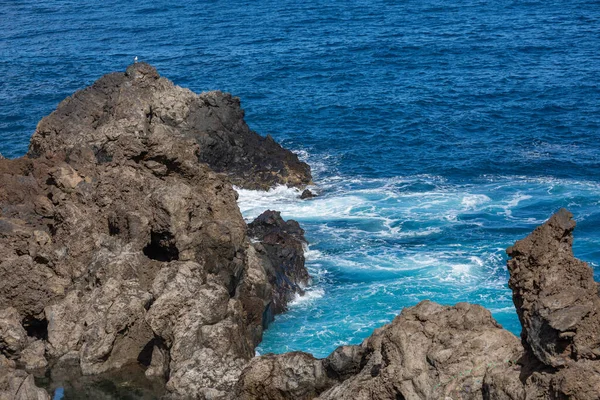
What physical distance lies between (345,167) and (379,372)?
137 feet

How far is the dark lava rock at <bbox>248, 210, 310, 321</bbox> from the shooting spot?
130 ft

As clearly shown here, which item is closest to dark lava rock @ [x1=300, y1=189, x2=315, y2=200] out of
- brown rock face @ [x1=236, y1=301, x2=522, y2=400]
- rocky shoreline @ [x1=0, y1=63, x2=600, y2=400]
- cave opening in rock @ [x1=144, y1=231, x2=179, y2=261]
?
rocky shoreline @ [x1=0, y1=63, x2=600, y2=400]

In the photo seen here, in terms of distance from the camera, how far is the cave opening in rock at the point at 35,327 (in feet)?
102

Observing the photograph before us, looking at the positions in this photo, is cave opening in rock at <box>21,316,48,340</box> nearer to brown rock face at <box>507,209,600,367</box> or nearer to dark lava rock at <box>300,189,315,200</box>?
brown rock face at <box>507,209,600,367</box>

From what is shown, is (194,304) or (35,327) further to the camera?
(35,327)

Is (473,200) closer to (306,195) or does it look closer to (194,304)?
(306,195)

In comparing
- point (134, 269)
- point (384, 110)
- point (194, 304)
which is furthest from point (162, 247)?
point (384, 110)

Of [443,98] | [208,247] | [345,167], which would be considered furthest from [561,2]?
[208,247]

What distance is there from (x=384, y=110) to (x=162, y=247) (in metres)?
44.5

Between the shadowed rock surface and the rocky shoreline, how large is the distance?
0.04 m

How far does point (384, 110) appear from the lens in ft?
244

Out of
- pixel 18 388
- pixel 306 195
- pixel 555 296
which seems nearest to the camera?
pixel 555 296

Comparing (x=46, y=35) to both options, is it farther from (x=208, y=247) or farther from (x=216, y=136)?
(x=208, y=247)

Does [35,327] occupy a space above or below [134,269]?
below
